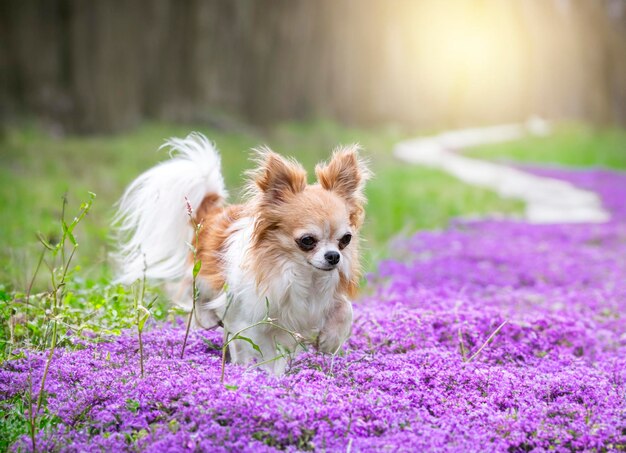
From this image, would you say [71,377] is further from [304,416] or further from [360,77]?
[360,77]

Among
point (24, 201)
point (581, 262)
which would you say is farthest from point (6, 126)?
point (581, 262)

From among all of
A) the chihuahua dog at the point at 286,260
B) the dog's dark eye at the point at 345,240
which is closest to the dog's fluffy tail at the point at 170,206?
the chihuahua dog at the point at 286,260

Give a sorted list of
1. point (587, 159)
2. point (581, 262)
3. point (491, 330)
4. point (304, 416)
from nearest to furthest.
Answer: point (304, 416) → point (491, 330) → point (581, 262) → point (587, 159)

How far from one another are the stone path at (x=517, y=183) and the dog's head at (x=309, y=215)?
765 cm

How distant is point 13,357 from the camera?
4008 millimetres

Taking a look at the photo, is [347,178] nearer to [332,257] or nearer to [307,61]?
[332,257]

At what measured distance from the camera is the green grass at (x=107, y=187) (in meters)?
8.02

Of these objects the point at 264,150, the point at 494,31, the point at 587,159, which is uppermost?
the point at 494,31

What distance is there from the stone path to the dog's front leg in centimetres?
771

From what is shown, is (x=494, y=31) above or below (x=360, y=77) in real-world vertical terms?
above

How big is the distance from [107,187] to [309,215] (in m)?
7.61

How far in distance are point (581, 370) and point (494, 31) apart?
1401 inches

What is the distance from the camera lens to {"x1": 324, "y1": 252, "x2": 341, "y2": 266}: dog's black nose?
4008 mm

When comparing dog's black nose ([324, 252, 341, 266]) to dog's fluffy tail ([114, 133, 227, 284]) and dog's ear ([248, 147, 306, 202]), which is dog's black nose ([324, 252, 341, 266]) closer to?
dog's ear ([248, 147, 306, 202])
